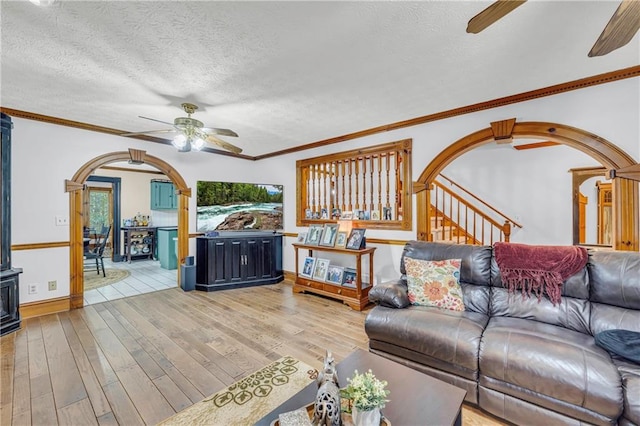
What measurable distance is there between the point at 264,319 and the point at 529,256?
9.22 feet

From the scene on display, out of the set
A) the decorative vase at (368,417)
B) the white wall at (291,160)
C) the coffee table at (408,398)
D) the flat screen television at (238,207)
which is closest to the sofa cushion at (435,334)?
the coffee table at (408,398)

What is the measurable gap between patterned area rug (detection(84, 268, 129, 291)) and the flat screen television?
6.55 ft

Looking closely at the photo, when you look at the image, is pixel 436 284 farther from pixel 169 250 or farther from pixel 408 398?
pixel 169 250

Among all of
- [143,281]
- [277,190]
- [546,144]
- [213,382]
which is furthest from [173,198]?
[546,144]

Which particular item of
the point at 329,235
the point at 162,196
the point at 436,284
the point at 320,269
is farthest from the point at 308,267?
the point at 162,196

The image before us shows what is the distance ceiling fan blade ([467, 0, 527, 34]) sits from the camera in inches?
Result: 46.3

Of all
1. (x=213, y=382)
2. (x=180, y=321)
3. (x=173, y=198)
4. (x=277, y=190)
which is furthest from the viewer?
(x=173, y=198)

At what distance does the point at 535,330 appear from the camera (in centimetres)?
192

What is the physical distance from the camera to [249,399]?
1.80 m

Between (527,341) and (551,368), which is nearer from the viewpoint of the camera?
(551,368)

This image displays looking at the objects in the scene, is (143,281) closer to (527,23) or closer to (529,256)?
(529,256)

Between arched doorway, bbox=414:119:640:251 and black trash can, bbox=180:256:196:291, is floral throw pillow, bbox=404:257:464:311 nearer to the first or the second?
arched doorway, bbox=414:119:640:251

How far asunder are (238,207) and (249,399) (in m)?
3.83

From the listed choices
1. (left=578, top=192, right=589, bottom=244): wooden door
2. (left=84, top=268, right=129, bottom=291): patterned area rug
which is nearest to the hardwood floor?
(left=84, top=268, right=129, bottom=291): patterned area rug
